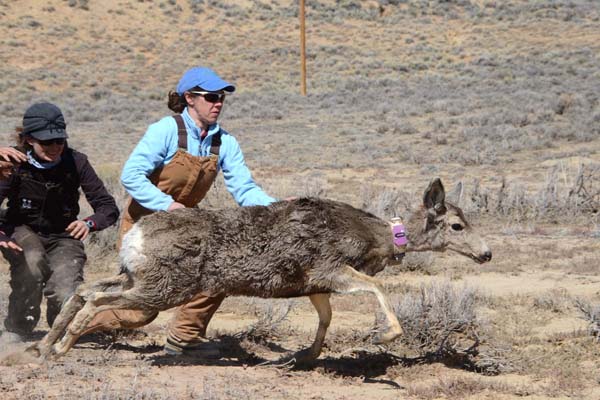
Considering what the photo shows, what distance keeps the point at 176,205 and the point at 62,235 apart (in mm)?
1285

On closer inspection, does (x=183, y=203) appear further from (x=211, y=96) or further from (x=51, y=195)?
(x=51, y=195)

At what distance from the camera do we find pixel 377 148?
907 inches

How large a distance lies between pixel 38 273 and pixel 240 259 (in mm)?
1753

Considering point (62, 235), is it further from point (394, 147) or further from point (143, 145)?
point (394, 147)

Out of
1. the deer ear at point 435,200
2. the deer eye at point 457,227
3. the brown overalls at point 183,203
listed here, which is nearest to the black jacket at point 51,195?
the brown overalls at point 183,203

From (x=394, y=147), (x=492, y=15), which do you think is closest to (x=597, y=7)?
(x=492, y=15)

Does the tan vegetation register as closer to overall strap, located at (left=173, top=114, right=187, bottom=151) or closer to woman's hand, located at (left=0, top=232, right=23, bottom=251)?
woman's hand, located at (left=0, top=232, right=23, bottom=251)

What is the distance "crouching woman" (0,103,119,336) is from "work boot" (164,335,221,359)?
35.5 inches

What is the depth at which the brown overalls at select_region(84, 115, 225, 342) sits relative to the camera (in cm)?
674

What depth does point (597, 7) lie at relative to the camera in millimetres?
63656

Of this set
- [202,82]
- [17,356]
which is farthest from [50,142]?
[17,356]

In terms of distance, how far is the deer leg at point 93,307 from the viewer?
624cm

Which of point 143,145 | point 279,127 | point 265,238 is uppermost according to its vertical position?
point 143,145

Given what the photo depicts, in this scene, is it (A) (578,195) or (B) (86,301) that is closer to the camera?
(B) (86,301)
